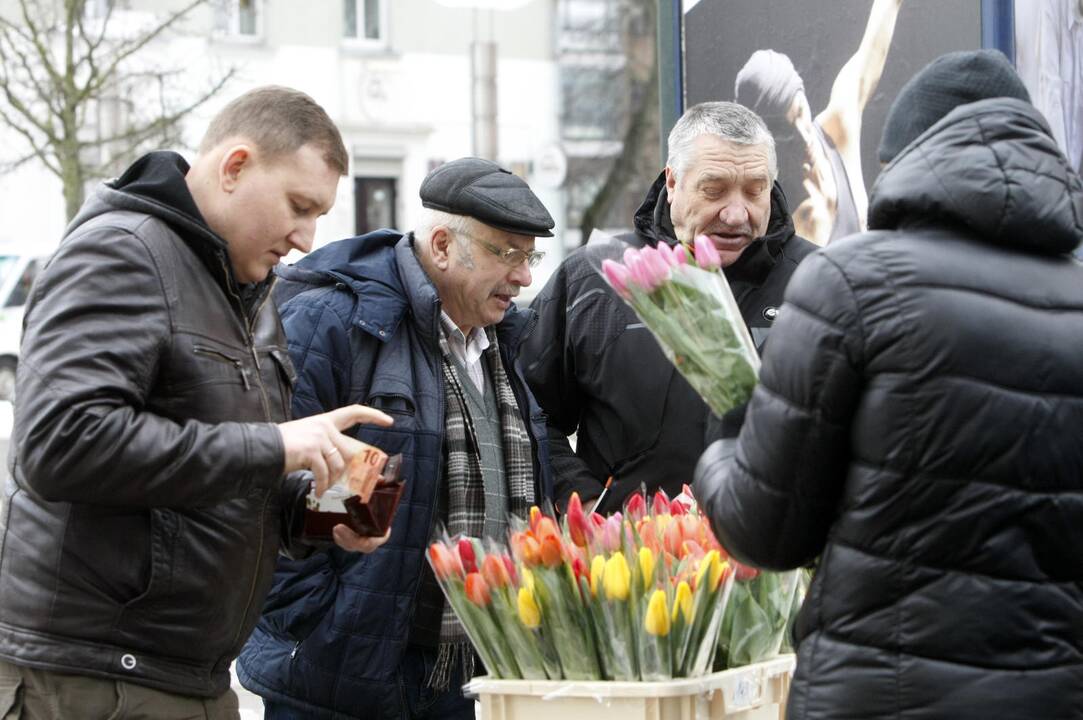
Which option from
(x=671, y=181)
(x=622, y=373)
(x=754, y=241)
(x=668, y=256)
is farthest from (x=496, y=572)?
(x=671, y=181)

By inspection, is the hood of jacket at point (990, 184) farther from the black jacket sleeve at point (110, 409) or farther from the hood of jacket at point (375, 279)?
the hood of jacket at point (375, 279)

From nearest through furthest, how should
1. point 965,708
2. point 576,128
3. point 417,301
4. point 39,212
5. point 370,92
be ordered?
point 965,708, point 417,301, point 39,212, point 370,92, point 576,128

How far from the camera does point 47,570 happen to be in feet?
8.98

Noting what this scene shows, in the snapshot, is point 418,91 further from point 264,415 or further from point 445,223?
point 264,415

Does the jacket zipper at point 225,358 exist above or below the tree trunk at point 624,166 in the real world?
above

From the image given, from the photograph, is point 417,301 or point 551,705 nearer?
point 551,705

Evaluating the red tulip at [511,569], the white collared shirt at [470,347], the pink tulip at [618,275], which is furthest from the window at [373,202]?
the pink tulip at [618,275]

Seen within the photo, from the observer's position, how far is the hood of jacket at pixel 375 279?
3.65 m

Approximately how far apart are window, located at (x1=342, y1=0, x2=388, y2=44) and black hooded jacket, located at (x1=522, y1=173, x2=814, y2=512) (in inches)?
940

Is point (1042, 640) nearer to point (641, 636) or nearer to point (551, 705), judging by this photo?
point (641, 636)

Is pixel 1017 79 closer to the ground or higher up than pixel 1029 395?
higher up

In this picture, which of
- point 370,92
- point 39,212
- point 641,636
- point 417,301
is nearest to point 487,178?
point 417,301

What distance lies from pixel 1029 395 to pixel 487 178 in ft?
5.99

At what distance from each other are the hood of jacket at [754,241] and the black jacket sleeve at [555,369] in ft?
0.91
